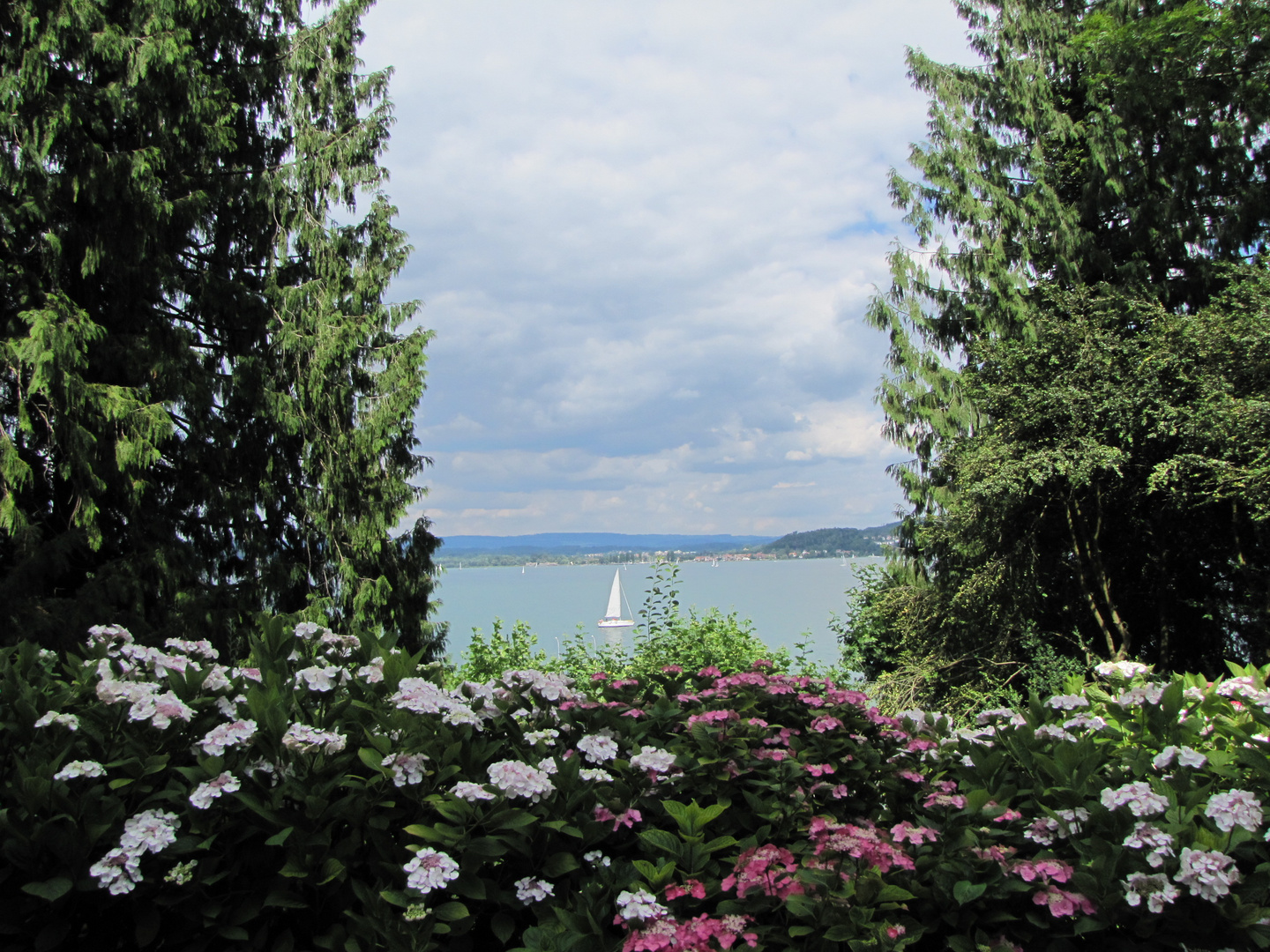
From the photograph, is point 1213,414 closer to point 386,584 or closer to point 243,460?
point 386,584

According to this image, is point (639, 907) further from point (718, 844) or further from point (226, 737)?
point (226, 737)

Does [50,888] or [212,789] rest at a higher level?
[212,789]

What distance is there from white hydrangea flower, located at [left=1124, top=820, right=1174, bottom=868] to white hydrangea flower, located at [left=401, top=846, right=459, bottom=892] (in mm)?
1254

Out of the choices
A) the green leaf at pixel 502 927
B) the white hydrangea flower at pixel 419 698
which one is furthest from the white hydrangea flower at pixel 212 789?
the green leaf at pixel 502 927

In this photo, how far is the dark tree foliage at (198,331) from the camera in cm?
797

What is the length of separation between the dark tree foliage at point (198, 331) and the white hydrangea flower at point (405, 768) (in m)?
6.50

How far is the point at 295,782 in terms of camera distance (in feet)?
5.64

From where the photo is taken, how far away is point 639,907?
1.47 meters

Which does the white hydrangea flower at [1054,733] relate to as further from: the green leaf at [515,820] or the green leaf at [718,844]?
the green leaf at [515,820]

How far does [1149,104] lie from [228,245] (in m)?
12.7

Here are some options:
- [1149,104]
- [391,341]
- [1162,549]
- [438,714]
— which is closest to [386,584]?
[391,341]

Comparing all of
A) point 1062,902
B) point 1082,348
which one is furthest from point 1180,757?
point 1082,348

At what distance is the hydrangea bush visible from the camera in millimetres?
1538

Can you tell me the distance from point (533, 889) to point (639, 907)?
0.29 meters
